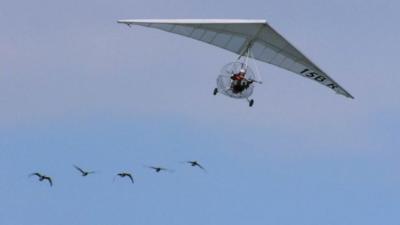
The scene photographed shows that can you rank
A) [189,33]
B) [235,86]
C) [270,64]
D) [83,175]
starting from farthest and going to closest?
[270,64], [189,33], [235,86], [83,175]

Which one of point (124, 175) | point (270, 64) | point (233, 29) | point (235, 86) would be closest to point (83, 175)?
point (124, 175)

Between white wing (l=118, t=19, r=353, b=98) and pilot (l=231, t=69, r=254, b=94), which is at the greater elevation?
white wing (l=118, t=19, r=353, b=98)

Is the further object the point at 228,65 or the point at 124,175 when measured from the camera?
the point at 228,65

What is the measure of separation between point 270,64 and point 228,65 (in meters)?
11.4

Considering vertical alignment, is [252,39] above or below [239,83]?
above

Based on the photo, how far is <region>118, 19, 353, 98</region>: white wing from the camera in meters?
76.3

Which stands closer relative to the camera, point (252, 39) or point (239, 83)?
point (239, 83)

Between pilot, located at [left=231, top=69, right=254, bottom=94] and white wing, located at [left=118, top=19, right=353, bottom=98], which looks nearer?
pilot, located at [left=231, top=69, right=254, bottom=94]

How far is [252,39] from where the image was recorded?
262ft

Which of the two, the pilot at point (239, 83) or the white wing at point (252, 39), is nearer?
the pilot at point (239, 83)

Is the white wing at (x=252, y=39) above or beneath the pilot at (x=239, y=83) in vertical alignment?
above

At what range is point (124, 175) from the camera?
210ft

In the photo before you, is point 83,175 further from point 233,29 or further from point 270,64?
point 270,64

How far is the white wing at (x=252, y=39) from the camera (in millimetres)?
76312
